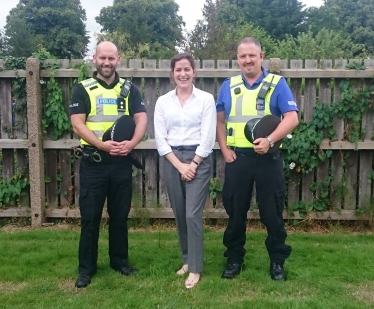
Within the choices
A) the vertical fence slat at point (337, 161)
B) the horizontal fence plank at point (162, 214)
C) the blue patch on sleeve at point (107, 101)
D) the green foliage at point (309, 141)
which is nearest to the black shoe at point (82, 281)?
the blue patch on sleeve at point (107, 101)

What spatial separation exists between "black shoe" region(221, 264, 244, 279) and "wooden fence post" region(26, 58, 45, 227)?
10.2ft

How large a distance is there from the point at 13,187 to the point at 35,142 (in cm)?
76

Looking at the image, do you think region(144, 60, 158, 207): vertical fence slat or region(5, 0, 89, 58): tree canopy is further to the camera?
region(5, 0, 89, 58): tree canopy

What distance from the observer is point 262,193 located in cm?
443

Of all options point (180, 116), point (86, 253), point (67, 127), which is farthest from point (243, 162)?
point (67, 127)

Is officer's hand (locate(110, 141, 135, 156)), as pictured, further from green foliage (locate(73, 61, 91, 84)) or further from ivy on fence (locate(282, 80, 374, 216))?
ivy on fence (locate(282, 80, 374, 216))

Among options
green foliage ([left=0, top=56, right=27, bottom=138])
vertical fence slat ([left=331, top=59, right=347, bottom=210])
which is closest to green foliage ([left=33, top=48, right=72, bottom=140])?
green foliage ([left=0, top=56, right=27, bottom=138])

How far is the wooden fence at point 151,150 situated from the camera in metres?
6.32

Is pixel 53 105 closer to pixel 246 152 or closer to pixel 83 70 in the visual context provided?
pixel 83 70

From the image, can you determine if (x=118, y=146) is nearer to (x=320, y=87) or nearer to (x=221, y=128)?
(x=221, y=128)

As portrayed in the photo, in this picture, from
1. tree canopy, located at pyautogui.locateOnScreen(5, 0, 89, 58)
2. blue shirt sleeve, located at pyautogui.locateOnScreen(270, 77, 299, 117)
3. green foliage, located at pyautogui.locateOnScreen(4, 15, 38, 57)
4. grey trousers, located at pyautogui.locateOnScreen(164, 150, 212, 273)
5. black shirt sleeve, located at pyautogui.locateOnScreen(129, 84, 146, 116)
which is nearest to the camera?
blue shirt sleeve, located at pyautogui.locateOnScreen(270, 77, 299, 117)

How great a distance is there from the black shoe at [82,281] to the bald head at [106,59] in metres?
1.96

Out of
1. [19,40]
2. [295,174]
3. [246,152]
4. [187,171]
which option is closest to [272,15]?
[19,40]

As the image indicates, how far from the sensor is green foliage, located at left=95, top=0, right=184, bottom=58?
4438 cm
